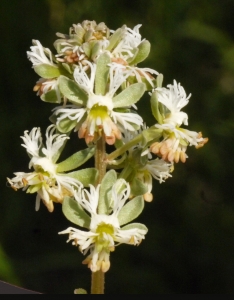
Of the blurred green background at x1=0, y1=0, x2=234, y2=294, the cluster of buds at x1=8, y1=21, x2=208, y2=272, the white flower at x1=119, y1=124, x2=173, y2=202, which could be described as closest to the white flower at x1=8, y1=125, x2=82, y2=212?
the cluster of buds at x1=8, y1=21, x2=208, y2=272

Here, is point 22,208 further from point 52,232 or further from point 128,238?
point 128,238

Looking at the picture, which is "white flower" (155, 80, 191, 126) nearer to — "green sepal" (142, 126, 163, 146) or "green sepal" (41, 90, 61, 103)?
"green sepal" (142, 126, 163, 146)

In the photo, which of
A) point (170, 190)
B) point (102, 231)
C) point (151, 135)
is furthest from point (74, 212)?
point (170, 190)

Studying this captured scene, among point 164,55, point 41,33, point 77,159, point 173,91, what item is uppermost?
point 41,33

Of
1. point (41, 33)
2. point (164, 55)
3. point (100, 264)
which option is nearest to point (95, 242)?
point (100, 264)

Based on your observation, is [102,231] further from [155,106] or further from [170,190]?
[170,190]

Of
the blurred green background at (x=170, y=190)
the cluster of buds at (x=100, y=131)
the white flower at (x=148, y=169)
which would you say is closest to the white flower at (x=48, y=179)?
the cluster of buds at (x=100, y=131)

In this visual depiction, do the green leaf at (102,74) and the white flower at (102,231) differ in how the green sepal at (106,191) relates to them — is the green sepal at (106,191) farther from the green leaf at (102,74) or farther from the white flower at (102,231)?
the green leaf at (102,74)
